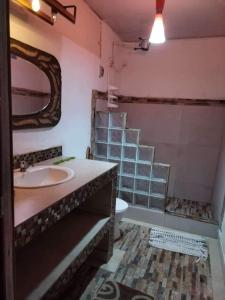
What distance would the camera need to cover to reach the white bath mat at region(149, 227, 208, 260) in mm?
2258

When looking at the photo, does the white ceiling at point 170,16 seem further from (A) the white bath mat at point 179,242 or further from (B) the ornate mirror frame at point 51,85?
(A) the white bath mat at point 179,242

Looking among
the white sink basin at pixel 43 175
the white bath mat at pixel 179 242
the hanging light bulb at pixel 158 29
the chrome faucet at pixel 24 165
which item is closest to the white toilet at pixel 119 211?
the white bath mat at pixel 179 242

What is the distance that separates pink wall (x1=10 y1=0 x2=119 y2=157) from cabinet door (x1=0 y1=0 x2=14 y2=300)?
109 centimetres

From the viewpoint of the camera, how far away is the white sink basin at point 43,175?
1505 mm

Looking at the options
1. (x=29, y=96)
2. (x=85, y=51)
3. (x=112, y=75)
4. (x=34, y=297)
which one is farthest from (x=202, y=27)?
(x=34, y=297)

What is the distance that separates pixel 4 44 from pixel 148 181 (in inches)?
93.0

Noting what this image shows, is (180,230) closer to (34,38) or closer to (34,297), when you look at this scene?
(34,297)

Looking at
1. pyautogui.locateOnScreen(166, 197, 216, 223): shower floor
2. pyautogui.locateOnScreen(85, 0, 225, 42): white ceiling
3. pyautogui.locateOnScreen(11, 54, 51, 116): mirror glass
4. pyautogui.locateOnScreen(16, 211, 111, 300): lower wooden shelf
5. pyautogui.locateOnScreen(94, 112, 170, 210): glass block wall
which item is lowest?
pyautogui.locateOnScreen(166, 197, 216, 223): shower floor

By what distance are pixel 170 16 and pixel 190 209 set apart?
2.25 meters

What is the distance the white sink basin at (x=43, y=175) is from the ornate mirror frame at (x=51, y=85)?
33cm

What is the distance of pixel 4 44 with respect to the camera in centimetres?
52

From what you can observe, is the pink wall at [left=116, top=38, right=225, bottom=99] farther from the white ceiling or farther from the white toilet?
the white toilet

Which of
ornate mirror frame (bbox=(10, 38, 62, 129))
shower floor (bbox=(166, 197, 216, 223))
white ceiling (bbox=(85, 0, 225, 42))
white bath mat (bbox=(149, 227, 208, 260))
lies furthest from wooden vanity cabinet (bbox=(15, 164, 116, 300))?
white ceiling (bbox=(85, 0, 225, 42))

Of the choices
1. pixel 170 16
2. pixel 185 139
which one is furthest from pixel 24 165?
pixel 185 139
